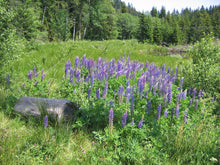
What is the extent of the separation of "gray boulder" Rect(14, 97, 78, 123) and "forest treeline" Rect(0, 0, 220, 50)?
1.57m

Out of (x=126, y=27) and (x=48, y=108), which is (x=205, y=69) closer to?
(x=48, y=108)

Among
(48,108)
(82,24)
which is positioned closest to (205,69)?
(48,108)

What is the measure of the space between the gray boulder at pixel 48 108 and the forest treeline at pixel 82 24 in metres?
1.57

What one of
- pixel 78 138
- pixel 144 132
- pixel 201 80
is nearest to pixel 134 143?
pixel 144 132

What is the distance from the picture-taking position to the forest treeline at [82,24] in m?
9.97

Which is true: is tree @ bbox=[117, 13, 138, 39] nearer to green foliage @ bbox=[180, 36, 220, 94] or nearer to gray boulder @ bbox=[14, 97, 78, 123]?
green foliage @ bbox=[180, 36, 220, 94]

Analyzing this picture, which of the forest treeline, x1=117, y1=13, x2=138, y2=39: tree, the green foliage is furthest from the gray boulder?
x1=117, y1=13, x2=138, y2=39: tree

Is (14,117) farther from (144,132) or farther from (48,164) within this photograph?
(144,132)

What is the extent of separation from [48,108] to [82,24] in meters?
40.6

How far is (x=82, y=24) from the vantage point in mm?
41281

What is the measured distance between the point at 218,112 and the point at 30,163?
354cm

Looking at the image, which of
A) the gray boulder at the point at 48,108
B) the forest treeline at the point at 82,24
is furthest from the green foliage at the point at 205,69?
the gray boulder at the point at 48,108

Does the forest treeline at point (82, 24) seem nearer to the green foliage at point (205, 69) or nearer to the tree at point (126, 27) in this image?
the tree at point (126, 27)

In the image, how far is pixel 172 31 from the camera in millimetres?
58812
